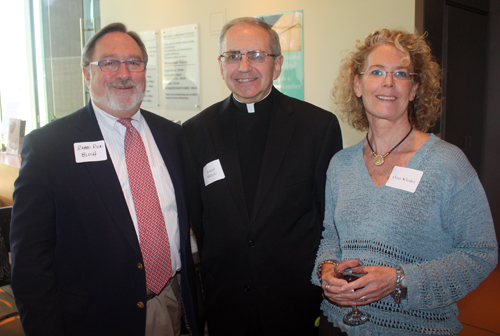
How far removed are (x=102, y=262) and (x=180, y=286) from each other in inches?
18.4

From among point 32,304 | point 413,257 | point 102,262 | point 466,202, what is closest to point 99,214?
point 102,262

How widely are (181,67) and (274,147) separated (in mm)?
3259

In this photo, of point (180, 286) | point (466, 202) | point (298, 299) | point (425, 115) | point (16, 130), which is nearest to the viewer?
point (466, 202)

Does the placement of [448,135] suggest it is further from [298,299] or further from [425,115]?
[298,299]

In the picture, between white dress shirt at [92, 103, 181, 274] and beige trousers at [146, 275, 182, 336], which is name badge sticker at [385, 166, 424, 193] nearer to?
white dress shirt at [92, 103, 181, 274]

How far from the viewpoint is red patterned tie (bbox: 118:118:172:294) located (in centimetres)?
162

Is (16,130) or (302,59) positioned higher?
(302,59)

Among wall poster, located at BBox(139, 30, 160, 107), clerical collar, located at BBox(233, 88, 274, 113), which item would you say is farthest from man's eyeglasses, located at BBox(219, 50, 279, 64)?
wall poster, located at BBox(139, 30, 160, 107)

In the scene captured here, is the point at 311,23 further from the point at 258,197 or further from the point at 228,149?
the point at 258,197

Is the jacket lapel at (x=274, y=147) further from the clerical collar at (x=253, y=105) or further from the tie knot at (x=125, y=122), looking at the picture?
the tie knot at (x=125, y=122)

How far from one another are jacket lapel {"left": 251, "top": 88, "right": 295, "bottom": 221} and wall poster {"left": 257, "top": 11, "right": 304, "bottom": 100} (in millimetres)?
1864

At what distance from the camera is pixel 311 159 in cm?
170

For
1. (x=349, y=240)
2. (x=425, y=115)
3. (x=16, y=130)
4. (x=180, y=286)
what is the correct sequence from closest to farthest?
(x=349, y=240) → (x=425, y=115) → (x=180, y=286) → (x=16, y=130)

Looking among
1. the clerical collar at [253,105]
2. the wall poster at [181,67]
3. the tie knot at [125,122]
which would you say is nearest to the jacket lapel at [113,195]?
the tie knot at [125,122]
